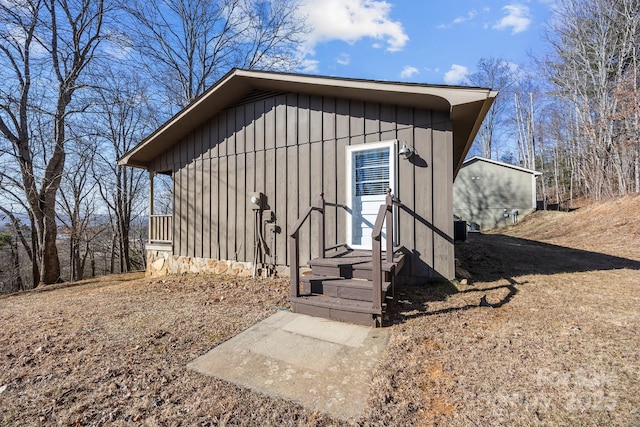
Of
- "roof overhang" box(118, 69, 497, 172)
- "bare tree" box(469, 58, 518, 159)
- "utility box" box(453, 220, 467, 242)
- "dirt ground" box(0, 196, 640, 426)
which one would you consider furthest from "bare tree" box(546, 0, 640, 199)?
"dirt ground" box(0, 196, 640, 426)

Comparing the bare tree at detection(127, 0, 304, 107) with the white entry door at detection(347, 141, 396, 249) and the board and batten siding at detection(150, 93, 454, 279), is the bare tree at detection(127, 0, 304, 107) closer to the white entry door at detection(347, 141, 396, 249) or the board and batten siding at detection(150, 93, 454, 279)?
the board and batten siding at detection(150, 93, 454, 279)

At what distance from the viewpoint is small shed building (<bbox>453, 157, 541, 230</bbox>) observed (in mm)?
17578

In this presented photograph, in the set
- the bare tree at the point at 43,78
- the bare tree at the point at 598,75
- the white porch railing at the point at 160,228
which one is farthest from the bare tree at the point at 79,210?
the bare tree at the point at 598,75

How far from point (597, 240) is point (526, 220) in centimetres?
795

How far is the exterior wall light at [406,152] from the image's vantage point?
4.71 meters

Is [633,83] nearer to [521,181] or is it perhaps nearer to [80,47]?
[521,181]

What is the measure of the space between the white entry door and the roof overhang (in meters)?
0.94

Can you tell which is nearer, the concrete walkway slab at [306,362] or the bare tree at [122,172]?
the concrete walkway slab at [306,362]

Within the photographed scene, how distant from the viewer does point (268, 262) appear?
242 inches

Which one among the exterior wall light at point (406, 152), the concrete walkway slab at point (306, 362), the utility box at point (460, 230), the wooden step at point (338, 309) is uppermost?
the exterior wall light at point (406, 152)

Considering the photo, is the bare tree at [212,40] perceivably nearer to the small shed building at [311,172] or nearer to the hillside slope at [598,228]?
the small shed building at [311,172]

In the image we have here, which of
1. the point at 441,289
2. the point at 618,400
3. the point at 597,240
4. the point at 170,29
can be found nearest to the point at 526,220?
the point at 597,240

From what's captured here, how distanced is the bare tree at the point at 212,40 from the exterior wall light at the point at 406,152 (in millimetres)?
11671

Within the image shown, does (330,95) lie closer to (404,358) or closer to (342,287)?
(342,287)
